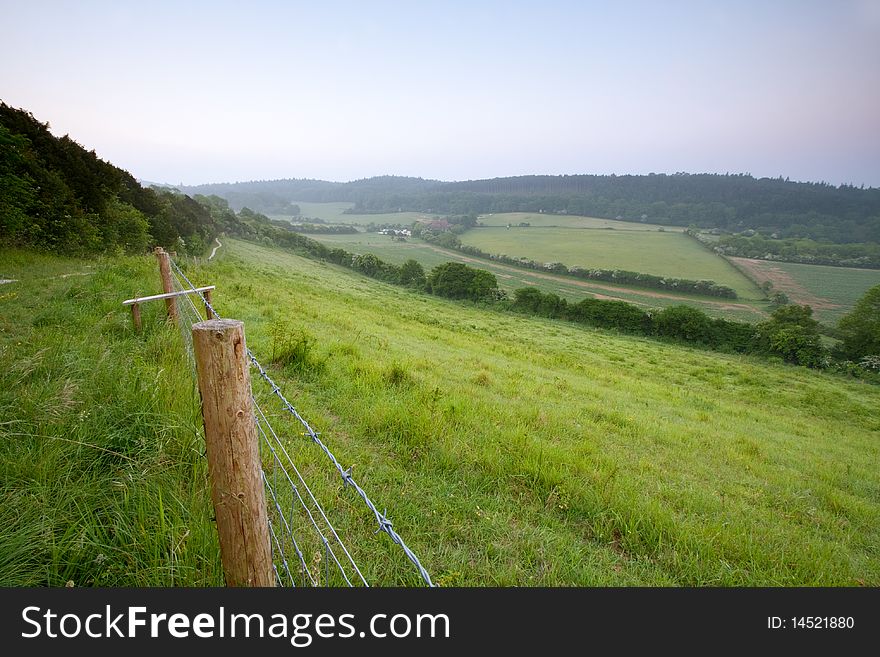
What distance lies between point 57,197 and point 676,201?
535 ft

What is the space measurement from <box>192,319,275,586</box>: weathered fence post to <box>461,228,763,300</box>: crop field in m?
72.5

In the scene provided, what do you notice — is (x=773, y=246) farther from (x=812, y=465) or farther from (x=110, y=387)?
(x=110, y=387)

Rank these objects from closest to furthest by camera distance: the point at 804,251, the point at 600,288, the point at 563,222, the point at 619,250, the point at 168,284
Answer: the point at 168,284, the point at 600,288, the point at 804,251, the point at 619,250, the point at 563,222

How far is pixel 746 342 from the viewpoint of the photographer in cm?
3644

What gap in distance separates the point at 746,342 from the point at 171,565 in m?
46.4

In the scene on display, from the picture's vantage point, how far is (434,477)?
424 cm

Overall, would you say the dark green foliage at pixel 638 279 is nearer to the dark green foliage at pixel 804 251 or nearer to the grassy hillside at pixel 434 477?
the dark green foliage at pixel 804 251

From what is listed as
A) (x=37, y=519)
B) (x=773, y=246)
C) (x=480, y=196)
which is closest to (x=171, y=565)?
(x=37, y=519)

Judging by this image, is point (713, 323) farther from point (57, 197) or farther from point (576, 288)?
point (57, 197)

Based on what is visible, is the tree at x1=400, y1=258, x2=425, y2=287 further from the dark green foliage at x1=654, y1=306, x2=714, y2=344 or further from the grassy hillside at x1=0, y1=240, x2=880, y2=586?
the grassy hillside at x1=0, y1=240, x2=880, y2=586

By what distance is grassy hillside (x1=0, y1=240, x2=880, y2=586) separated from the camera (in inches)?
95.7

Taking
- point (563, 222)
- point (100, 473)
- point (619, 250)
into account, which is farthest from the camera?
point (563, 222)

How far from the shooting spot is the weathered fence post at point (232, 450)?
1.70m

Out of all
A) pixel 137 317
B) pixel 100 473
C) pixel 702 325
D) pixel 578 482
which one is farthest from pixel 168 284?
pixel 702 325
